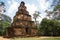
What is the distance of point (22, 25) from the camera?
38.0 feet

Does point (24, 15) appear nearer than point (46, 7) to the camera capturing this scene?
No

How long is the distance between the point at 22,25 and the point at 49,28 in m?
2.14

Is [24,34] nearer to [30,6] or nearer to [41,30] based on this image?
[41,30]

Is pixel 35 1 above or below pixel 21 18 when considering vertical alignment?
above

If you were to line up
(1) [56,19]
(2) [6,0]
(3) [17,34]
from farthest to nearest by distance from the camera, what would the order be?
1. (3) [17,34]
2. (1) [56,19]
3. (2) [6,0]

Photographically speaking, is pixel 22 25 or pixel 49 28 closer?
pixel 49 28

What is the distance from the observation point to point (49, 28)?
33.4 ft

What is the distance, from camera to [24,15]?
12195 mm

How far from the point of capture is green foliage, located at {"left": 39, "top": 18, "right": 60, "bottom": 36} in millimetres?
9875

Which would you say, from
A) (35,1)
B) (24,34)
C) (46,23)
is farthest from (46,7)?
(24,34)

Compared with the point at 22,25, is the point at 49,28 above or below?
below

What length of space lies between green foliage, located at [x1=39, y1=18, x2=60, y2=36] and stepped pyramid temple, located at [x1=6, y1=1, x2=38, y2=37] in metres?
0.51

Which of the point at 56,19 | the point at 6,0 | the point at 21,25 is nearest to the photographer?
the point at 6,0

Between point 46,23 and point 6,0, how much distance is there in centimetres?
313
